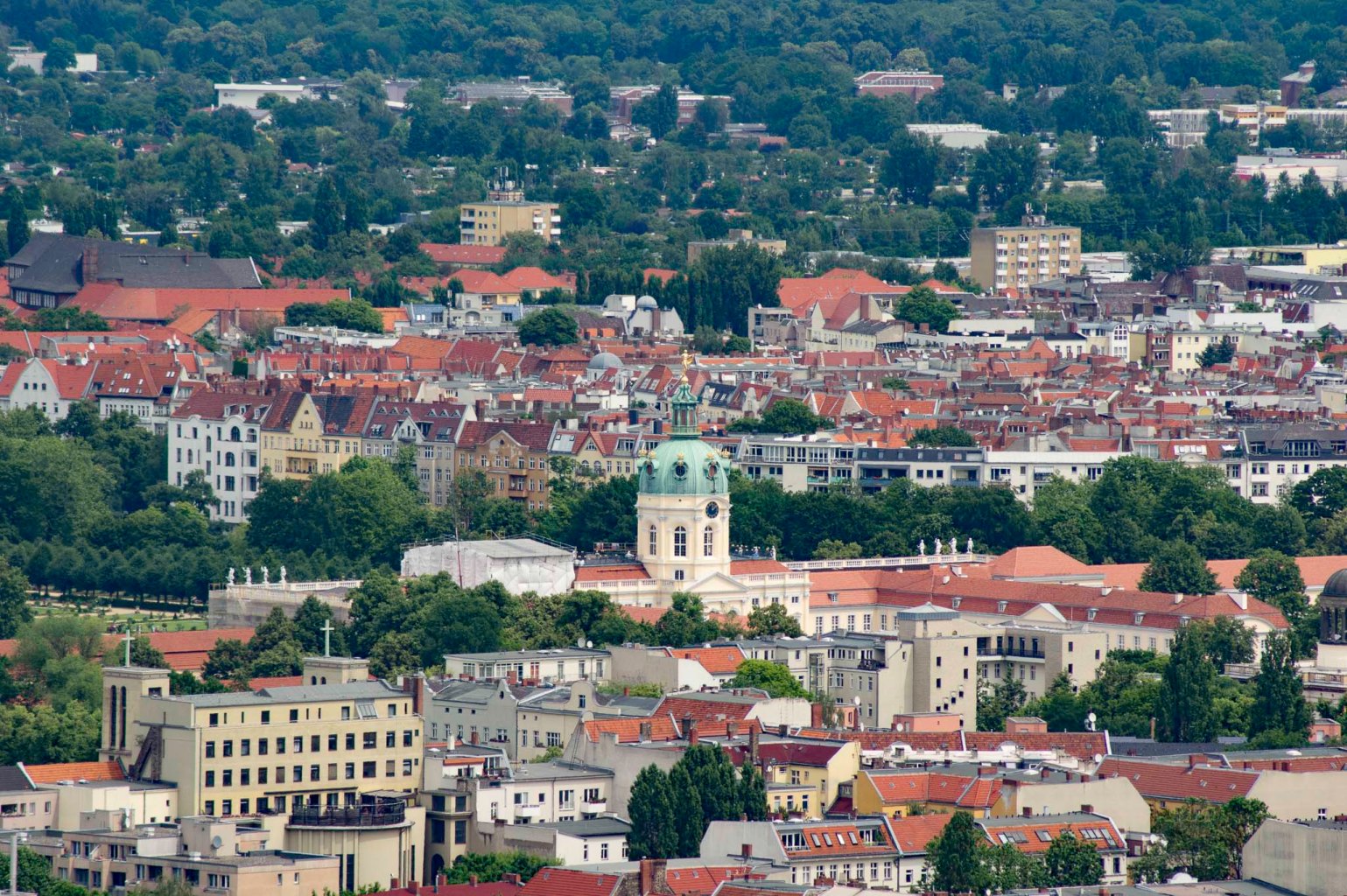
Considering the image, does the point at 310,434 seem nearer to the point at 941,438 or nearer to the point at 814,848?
the point at 941,438

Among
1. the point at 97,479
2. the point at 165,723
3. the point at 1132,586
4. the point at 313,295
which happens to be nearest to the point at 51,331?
the point at 313,295

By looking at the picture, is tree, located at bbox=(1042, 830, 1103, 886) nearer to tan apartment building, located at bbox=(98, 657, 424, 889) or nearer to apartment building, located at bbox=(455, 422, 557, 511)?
tan apartment building, located at bbox=(98, 657, 424, 889)

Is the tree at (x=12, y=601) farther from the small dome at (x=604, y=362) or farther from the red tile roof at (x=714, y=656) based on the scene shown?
the small dome at (x=604, y=362)

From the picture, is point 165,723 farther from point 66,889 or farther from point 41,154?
point 41,154

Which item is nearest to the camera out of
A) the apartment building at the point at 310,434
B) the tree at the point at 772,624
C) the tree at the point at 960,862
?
the tree at the point at 960,862

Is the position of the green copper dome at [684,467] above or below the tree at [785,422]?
below

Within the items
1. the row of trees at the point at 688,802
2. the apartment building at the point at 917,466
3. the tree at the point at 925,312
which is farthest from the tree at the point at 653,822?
the tree at the point at 925,312

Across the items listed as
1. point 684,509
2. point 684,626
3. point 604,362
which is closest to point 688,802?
point 684,626

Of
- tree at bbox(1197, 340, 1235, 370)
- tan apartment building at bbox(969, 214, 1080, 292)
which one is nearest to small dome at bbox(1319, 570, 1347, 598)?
tree at bbox(1197, 340, 1235, 370)
